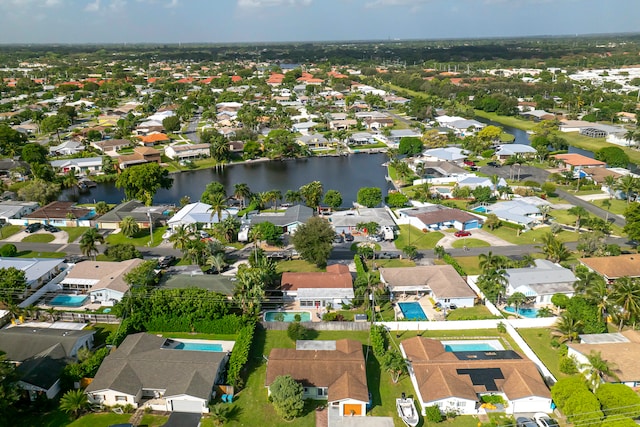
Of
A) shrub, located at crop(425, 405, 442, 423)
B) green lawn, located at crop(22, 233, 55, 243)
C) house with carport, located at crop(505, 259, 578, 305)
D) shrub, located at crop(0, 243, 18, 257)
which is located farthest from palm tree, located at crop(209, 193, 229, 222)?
shrub, located at crop(425, 405, 442, 423)

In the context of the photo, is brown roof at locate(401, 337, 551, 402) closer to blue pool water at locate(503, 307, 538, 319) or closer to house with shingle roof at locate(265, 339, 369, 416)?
house with shingle roof at locate(265, 339, 369, 416)

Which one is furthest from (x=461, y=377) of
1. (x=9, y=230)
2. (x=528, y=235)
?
(x=9, y=230)

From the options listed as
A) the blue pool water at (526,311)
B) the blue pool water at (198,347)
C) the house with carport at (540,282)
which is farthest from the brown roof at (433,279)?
the blue pool water at (198,347)

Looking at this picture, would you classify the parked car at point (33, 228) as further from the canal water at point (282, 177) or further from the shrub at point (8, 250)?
the canal water at point (282, 177)

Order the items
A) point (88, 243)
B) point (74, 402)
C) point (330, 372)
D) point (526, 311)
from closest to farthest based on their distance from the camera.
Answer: point (74, 402) < point (330, 372) < point (526, 311) < point (88, 243)

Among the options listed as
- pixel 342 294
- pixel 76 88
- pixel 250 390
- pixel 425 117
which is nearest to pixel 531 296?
pixel 342 294

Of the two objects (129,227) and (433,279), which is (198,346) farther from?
(129,227)
